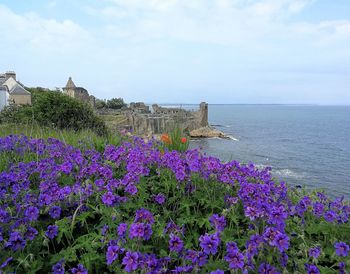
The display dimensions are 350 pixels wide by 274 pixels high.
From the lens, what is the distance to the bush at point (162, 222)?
2039 millimetres

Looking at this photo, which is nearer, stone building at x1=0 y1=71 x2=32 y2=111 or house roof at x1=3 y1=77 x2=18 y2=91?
stone building at x1=0 y1=71 x2=32 y2=111

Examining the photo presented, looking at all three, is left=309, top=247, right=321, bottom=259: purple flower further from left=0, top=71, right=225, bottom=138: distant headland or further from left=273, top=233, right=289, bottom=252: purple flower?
left=0, top=71, right=225, bottom=138: distant headland

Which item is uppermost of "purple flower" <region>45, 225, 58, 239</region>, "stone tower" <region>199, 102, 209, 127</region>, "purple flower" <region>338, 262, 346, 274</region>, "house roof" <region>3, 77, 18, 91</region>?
"house roof" <region>3, 77, 18, 91</region>

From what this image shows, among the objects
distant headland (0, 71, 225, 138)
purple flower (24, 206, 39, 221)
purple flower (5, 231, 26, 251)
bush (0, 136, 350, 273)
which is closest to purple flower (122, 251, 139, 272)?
bush (0, 136, 350, 273)

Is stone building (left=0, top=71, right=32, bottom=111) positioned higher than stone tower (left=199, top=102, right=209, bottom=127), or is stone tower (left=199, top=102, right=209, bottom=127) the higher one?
stone building (left=0, top=71, right=32, bottom=111)

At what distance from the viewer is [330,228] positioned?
2740mm

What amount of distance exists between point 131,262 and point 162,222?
2.87 ft

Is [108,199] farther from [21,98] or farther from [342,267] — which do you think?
[21,98]

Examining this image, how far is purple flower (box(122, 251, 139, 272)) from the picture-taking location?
1.85 m

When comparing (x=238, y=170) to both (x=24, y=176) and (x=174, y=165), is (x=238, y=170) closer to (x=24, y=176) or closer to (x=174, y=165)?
(x=174, y=165)

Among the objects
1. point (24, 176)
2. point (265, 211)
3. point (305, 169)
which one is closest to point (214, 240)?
point (265, 211)

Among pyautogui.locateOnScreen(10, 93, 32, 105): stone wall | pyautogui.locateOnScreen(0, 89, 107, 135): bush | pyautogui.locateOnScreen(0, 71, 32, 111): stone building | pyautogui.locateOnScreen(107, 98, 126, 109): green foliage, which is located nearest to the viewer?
pyautogui.locateOnScreen(0, 89, 107, 135): bush

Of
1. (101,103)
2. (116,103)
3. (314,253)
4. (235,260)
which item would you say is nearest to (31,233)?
(235,260)

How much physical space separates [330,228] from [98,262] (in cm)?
182
